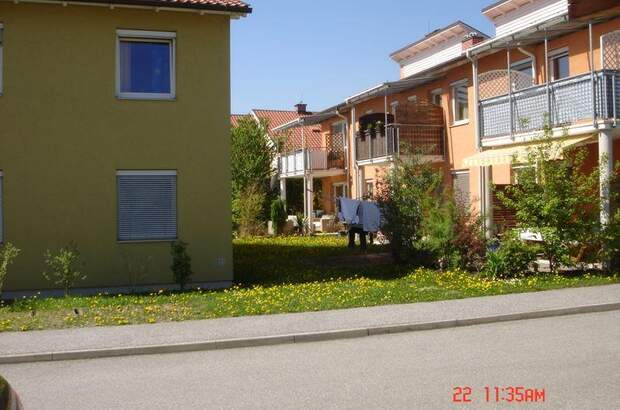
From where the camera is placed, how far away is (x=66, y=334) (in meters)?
10.3

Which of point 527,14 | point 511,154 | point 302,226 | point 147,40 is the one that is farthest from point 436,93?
point 147,40

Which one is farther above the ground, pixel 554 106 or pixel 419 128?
pixel 419 128

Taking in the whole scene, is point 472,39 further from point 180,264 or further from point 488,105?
point 180,264

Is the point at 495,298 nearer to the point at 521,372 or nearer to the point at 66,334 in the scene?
the point at 521,372

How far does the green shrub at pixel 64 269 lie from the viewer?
1341cm

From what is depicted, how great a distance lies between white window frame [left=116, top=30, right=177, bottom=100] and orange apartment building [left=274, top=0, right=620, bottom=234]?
715cm

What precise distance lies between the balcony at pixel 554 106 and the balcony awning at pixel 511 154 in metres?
0.46

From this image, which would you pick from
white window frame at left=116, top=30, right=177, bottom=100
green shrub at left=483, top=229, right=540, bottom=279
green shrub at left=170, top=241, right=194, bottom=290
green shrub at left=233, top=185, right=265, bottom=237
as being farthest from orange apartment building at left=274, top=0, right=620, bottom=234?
white window frame at left=116, top=30, right=177, bottom=100

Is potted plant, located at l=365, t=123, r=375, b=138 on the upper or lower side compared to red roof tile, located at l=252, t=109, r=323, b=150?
lower

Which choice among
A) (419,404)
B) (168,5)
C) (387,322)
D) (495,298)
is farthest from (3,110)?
(419,404)

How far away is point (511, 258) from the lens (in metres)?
14.9

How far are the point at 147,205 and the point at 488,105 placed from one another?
Answer: 10316mm

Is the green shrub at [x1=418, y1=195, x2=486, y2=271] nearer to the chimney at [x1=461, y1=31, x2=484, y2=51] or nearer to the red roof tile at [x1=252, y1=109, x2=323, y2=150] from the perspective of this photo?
the chimney at [x1=461, y1=31, x2=484, y2=51]

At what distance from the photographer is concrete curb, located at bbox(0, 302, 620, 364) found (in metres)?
9.12
